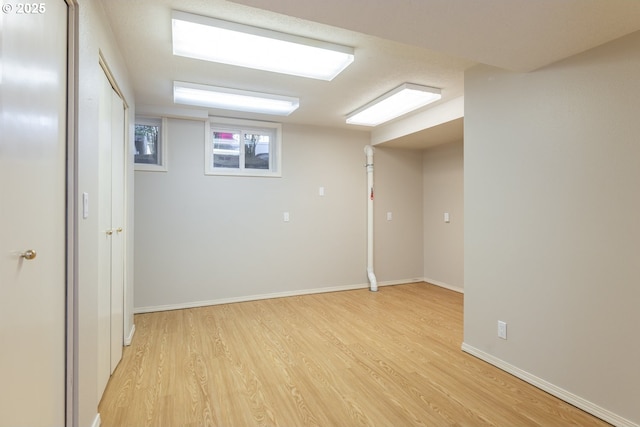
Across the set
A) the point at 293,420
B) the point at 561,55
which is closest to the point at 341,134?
the point at 561,55

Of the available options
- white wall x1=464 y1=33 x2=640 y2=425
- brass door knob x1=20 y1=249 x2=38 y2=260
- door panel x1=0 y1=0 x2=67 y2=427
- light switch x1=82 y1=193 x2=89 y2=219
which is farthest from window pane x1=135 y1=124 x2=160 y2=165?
white wall x1=464 y1=33 x2=640 y2=425

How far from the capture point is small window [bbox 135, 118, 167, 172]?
372 centimetres

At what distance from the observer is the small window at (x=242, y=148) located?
13.1ft

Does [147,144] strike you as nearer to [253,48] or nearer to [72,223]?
[253,48]

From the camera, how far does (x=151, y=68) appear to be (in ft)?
8.64

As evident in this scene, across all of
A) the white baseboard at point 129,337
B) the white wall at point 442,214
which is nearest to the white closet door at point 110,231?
the white baseboard at point 129,337

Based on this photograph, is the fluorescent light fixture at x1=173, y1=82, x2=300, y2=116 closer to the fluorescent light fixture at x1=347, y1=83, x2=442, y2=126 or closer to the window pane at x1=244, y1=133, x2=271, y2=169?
the window pane at x1=244, y1=133, x2=271, y2=169

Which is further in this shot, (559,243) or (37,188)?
(559,243)

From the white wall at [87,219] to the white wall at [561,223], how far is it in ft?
8.62

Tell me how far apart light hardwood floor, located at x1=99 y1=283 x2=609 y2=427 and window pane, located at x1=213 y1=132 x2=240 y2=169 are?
1.89 meters

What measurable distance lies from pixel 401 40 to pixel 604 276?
1.81 metres

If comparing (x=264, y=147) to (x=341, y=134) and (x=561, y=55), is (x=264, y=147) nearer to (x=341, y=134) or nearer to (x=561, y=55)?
(x=341, y=134)

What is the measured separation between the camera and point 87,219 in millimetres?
1497

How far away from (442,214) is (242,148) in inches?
123
